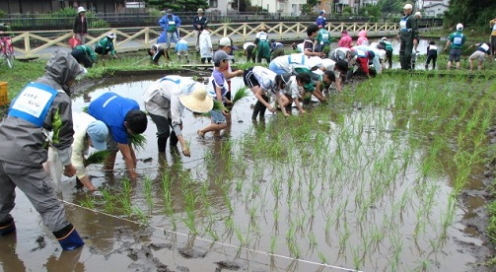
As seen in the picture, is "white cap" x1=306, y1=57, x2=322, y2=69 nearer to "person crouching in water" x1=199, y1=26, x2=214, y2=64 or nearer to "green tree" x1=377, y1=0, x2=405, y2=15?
"person crouching in water" x1=199, y1=26, x2=214, y2=64

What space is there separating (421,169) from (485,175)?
27.3 inches

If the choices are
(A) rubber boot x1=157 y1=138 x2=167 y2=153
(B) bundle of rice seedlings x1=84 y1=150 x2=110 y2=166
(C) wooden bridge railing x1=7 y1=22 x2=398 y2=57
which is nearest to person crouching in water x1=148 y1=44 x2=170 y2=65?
(C) wooden bridge railing x1=7 y1=22 x2=398 y2=57

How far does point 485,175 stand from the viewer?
4.86 m

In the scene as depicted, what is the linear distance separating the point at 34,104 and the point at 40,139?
24 centimetres

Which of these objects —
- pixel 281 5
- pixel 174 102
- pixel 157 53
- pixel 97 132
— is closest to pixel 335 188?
pixel 174 102

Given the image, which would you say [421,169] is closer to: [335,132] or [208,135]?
[335,132]

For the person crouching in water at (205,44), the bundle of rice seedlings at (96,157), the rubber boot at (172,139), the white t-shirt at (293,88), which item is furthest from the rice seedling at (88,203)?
the person crouching in water at (205,44)

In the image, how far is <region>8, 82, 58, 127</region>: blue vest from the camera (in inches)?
123

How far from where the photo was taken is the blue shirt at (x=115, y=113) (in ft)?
13.8

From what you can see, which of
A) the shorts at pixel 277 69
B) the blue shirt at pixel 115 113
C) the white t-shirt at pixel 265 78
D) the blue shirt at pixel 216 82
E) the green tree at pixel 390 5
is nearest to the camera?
the blue shirt at pixel 115 113

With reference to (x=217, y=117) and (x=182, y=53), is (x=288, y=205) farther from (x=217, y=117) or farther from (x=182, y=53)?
(x=182, y=53)

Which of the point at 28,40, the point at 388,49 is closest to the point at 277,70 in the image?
the point at 388,49

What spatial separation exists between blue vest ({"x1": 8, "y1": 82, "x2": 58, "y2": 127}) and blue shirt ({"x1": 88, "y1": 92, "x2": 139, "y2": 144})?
1042 mm

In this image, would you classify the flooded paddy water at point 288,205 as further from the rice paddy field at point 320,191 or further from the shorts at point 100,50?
the shorts at point 100,50
